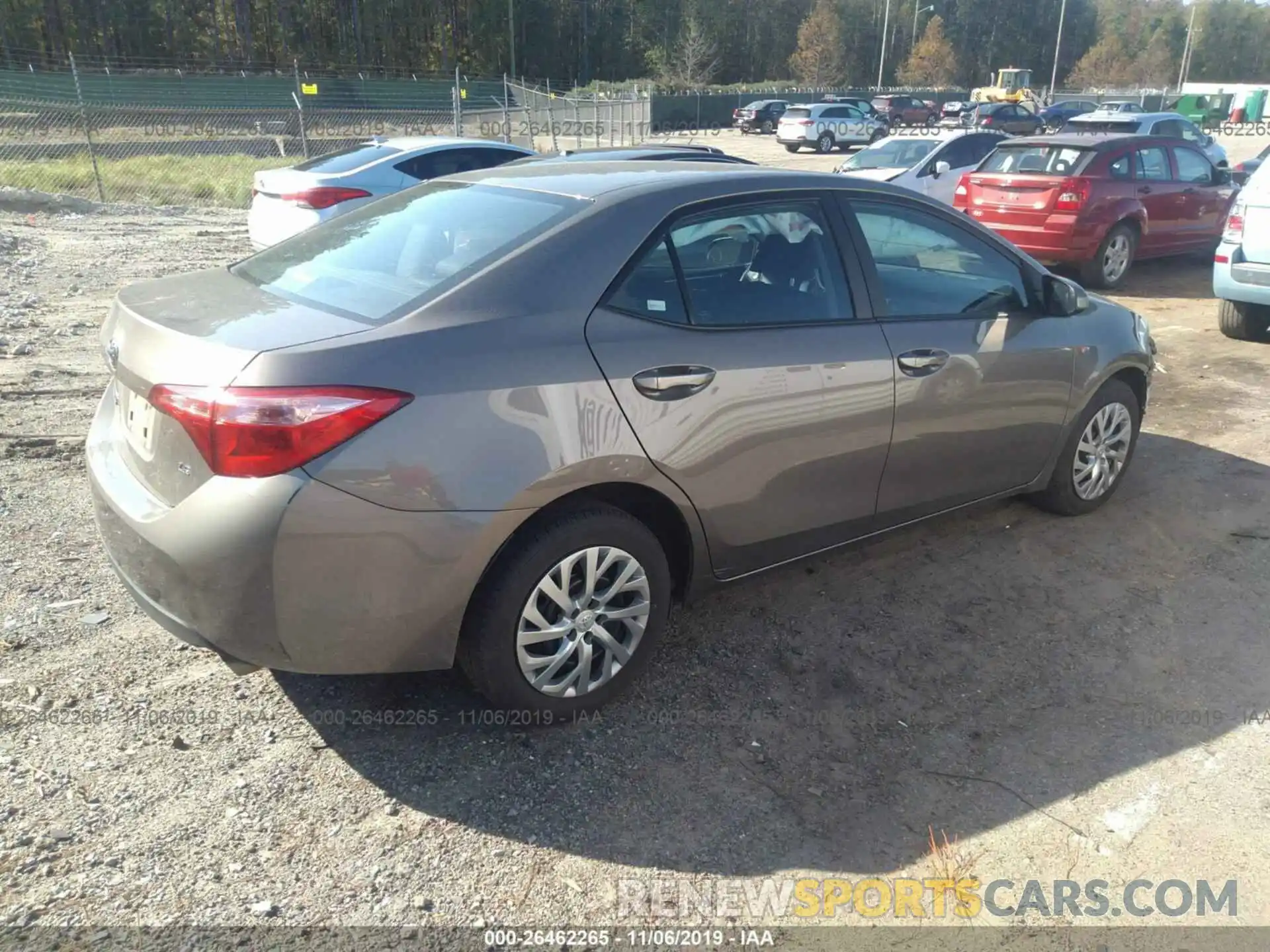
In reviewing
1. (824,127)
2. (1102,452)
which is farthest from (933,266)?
(824,127)

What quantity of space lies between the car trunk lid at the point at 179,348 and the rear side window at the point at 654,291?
0.81m

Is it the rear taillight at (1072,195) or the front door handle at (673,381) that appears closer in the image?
the front door handle at (673,381)

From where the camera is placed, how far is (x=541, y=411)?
283 cm

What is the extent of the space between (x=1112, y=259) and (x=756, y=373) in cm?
924

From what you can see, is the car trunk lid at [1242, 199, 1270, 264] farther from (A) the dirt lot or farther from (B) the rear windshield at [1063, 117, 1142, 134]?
(B) the rear windshield at [1063, 117, 1142, 134]

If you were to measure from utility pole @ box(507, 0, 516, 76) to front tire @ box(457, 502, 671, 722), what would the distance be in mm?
65648

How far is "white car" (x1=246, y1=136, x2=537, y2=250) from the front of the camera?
9.40 metres

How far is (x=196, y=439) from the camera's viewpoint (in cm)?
260

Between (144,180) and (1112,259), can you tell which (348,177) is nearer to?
(1112,259)

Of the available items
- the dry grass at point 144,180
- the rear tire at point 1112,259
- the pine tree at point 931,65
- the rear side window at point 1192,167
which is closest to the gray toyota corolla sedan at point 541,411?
the rear tire at point 1112,259

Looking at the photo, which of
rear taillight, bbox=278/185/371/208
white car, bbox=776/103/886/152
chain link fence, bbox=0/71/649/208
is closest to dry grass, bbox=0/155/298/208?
chain link fence, bbox=0/71/649/208

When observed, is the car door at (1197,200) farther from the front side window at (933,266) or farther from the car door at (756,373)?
the car door at (756,373)

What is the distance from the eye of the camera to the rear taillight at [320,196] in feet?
30.7

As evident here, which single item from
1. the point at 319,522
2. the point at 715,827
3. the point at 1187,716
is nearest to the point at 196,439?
the point at 319,522
